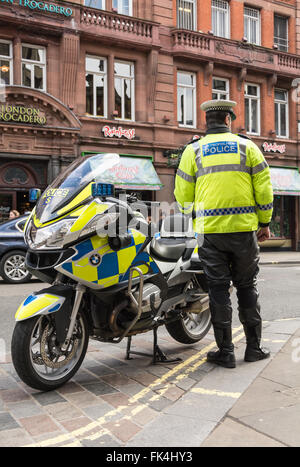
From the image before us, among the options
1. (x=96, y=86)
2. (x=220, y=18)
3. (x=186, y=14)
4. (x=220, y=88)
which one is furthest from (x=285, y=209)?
(x=96, y=86)

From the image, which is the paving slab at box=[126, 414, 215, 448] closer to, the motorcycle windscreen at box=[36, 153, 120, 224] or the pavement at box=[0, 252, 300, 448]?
the pavement at box=[0, 252, 300, 448]

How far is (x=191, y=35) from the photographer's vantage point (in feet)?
64.3

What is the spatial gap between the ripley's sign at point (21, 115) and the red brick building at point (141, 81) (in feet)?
0.11

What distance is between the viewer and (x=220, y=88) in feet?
70.8

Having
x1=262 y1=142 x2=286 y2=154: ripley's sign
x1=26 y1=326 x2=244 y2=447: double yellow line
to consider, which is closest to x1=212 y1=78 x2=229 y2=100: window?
x1=262 y1=142 x2=286 y2=154: ripley's sign

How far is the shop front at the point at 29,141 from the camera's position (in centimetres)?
1575

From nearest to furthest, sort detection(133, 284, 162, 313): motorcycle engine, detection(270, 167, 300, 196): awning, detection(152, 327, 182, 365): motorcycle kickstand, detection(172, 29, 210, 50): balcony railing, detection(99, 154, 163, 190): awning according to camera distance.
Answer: detection(133, 284, 162, 313): motorcycle engine, detection(152, 327, 182, 365): motorcycle kickstand, detection(99, 154, 163, 190): awning, detection(172, 29, 210, 50): balcony railing, detection(270, 167, 300, 196): awning

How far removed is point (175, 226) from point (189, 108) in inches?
667

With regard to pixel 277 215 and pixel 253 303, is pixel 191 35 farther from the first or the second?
pixel 253 303

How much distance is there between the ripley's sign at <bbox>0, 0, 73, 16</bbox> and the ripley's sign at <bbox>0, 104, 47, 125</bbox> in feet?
11.0

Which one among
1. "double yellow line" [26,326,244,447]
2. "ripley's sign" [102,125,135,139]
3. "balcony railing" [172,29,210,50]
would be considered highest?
"balcony railing" [172,29,210,50]

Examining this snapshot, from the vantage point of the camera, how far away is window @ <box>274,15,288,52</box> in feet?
76.3

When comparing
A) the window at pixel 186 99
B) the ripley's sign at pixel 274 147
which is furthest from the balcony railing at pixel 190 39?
the ripley's sign at pixel 274 147

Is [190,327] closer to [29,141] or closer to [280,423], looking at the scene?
[280,423]
